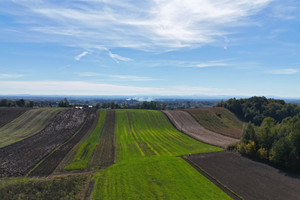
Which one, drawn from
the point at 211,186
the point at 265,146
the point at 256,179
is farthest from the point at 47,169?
the point at 265,146

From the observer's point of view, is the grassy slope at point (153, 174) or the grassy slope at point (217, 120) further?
the grassy slope at point (217, 120)

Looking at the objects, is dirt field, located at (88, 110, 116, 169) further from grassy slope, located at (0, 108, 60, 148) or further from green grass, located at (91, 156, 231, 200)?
grassy slope, located at (0, 108, 60, 148)

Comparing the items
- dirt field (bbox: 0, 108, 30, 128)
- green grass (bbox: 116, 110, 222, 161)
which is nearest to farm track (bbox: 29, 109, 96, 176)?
green grass (bbox: 116, 110, 222, 161)

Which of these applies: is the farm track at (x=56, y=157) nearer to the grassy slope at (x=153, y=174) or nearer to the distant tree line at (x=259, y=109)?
the grassy slope at (x=153, y=174)

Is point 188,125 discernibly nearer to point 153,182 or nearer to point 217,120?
point 217,120

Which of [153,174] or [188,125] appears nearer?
[153,174]

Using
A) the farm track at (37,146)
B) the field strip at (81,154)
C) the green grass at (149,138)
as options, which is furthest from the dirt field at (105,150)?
the farm track at (37,146)

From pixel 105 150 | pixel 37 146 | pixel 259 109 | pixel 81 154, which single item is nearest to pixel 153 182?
pixel 105 150
